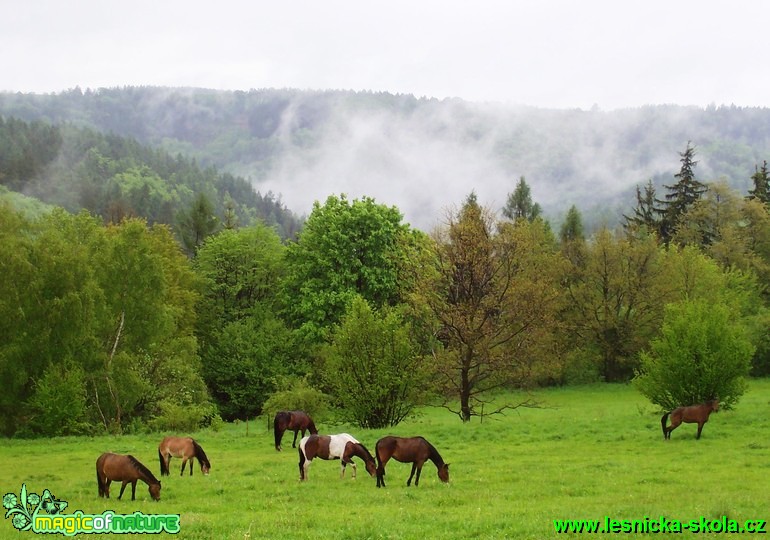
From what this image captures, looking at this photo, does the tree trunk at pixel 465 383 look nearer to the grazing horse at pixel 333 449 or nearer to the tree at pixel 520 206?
the grazing horse at pixel 333 449

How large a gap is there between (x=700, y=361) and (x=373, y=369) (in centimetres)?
1610

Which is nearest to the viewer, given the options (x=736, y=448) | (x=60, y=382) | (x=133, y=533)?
(x=133, y=533)

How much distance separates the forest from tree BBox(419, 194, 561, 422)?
13 centimetres

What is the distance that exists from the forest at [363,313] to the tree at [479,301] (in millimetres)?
134

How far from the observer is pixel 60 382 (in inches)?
1347

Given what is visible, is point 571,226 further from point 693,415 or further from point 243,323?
point 693,415

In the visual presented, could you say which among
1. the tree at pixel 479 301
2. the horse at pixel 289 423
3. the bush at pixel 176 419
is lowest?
the bush at pixel 176 419

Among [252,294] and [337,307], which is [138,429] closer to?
[337,307]

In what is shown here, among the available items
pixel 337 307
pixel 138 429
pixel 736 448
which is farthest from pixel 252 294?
pixel 736 448

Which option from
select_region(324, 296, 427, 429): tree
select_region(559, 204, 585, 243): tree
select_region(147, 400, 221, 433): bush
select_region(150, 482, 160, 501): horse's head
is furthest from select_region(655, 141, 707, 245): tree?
select_region(150, 482, 160, 501): horse's head

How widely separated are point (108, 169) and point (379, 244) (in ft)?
525

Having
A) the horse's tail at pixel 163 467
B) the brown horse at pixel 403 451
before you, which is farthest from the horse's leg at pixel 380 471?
the horse's tail at pixel 163 467

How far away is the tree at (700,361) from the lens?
1203 inches

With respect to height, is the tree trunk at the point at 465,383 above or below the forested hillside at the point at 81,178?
below
